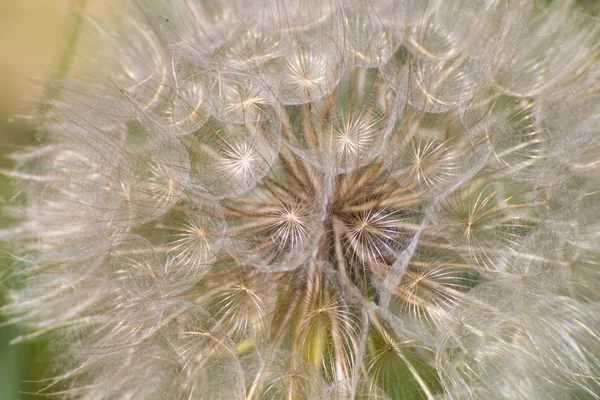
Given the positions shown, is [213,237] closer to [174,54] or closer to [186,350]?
[186,350]

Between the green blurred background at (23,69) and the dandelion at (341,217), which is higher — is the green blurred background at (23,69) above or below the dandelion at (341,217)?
above

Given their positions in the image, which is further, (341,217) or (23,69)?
(23,69)

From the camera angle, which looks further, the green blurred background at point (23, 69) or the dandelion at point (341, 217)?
the green blurred background at point (23, 69)

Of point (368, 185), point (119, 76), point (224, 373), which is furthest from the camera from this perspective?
point (119, 76)

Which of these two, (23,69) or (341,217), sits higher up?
(23,69)

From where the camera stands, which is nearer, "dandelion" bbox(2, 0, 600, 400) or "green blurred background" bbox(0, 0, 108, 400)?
"dandelion" bbox(2, 0, 600, 400)

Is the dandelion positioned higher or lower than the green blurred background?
lower

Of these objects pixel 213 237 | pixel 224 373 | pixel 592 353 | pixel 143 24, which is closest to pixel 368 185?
pixel 213 237

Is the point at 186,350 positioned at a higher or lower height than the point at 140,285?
lower
